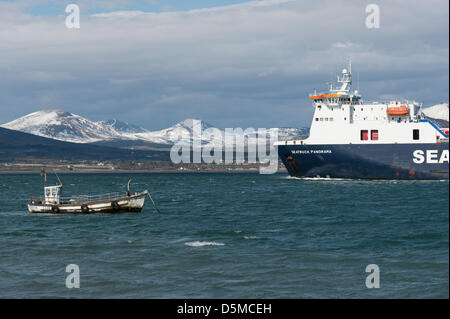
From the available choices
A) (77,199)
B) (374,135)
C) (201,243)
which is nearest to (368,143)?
(374,135)

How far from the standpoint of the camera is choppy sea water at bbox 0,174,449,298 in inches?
1020

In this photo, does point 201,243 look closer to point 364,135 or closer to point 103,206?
point 103,206

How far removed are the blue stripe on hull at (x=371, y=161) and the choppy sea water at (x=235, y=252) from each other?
25950 millimetres

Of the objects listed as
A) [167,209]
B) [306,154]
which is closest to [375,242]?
[167,209]

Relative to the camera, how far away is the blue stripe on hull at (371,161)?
86.1 metres

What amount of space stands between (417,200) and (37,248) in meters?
43.1

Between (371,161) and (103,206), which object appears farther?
(371,161)

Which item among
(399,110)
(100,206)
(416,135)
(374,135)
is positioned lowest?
(100,206)

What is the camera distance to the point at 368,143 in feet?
288

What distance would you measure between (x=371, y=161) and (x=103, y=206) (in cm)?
4613

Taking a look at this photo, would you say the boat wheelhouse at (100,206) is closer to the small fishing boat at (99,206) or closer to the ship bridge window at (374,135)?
the small fishing boat at (99,206)

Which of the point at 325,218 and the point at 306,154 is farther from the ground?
the point at 306,154
